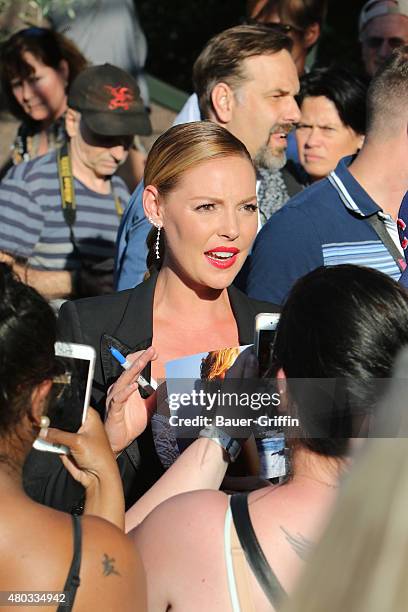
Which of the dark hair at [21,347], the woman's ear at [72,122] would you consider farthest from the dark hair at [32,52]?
the dark hair at [21,347]

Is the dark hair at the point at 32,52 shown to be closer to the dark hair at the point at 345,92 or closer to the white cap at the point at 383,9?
the dark hair at the point at 345,92

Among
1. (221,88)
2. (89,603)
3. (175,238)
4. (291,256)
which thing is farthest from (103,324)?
(221,88)

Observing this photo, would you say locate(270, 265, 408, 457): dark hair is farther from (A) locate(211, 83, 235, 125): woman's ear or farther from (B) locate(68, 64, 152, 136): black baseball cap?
(B) locate(68, 64, 152, 136): black baseball cap

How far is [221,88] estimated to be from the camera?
469 cm

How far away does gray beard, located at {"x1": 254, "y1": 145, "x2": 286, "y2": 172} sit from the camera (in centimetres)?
466

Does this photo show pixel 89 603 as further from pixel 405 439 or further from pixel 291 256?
pixel 291 256

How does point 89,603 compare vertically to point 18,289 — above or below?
below

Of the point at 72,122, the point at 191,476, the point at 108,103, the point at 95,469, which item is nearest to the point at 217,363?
the point at 191,476

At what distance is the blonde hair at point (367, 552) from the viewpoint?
4.30 ft

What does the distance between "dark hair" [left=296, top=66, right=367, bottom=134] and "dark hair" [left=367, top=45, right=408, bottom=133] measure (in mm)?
1183

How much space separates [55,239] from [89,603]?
3.26m

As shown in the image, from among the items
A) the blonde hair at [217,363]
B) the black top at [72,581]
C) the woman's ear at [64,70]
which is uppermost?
the woman's ear at [64,70]

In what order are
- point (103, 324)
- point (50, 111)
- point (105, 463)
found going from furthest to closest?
point (50, 111)
point (103, 324)
point (105, 463)

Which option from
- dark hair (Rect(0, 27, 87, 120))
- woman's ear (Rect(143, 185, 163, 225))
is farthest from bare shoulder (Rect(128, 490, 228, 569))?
dark hair (Rect(0, 27, 87, 120))
